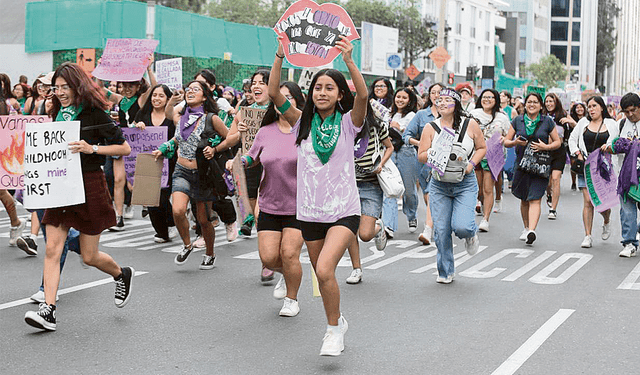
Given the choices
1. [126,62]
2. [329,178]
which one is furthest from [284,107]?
[126,62]

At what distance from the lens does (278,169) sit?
748 cm

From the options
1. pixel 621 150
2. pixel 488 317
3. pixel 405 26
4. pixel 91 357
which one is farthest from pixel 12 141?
pixel 405 26

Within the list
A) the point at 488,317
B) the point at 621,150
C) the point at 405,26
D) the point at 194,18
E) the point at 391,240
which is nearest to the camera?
Answer: the point at 488,317

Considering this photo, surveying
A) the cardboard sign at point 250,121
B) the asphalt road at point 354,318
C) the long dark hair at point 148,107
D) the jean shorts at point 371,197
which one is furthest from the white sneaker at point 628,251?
the long dark hair at point 148,107

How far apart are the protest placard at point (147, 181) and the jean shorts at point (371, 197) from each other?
7.10 ft

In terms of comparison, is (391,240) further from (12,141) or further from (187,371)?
(187,371)

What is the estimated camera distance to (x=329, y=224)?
6.34m

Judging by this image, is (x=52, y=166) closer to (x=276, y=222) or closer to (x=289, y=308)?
(x=276, y=222)

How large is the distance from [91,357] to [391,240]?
665 centimetres

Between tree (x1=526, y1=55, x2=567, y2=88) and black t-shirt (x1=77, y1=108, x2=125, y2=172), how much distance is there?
81778 mm

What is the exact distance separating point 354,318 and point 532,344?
1.45 metres

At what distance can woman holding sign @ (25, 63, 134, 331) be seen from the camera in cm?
711

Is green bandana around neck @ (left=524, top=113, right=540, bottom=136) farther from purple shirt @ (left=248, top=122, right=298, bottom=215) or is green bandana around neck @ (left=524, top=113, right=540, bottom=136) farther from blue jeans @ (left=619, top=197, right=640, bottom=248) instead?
purple shirt @ (left=248, top=122, right=298, bottom=215)

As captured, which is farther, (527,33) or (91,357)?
(527,33)
